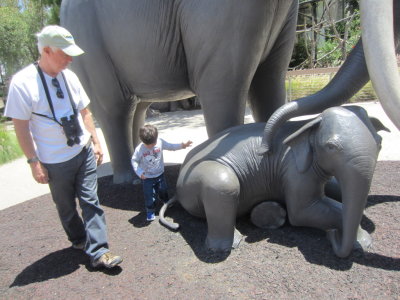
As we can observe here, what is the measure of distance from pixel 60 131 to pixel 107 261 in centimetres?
97

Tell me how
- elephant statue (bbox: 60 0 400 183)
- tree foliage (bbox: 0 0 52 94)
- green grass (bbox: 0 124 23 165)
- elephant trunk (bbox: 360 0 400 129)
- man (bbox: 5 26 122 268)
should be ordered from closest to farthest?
elephant trunk (bbox: 360 0 400 129), man (bbox: 5 26 122 268), elephant statue (bbox: 60 0 400 183), green grass (bbox: 0 124 23 165), tree foliage (bbox: 0 0 52 94)

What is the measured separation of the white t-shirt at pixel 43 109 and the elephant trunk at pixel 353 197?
1803 millimetres

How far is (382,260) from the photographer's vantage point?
2.55 metres

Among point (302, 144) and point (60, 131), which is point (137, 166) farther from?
point (302, 144)

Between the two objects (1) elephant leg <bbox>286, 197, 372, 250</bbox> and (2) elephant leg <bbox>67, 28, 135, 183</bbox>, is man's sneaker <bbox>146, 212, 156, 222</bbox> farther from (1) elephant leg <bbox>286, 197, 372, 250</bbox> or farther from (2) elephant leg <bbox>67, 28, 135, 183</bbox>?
(1) elephant leg <bbox>286, 197, 372, 250</bbox>

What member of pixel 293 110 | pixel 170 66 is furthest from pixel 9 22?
pixel 293 110

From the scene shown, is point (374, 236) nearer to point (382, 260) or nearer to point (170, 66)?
point (382, 260)

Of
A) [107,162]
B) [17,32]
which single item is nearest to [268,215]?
[107,162]

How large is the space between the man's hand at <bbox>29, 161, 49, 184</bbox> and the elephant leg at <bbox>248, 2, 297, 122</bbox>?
86.9 inches

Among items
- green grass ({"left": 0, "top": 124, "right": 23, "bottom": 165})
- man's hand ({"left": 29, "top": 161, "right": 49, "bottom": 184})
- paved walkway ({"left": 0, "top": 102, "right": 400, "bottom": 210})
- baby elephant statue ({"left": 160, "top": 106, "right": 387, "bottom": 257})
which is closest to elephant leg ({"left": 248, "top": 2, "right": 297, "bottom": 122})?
baby elephant statue ({"left": 160, "top": 106, "right": 387, "bottom": 257})

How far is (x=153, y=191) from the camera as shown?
12.2ft

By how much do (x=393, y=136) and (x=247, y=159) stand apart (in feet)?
15.0

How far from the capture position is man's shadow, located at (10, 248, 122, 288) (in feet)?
9.30

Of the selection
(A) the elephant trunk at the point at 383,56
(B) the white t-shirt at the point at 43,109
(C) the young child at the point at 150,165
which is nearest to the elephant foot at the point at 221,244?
(C) the young child at the point at 150,165
